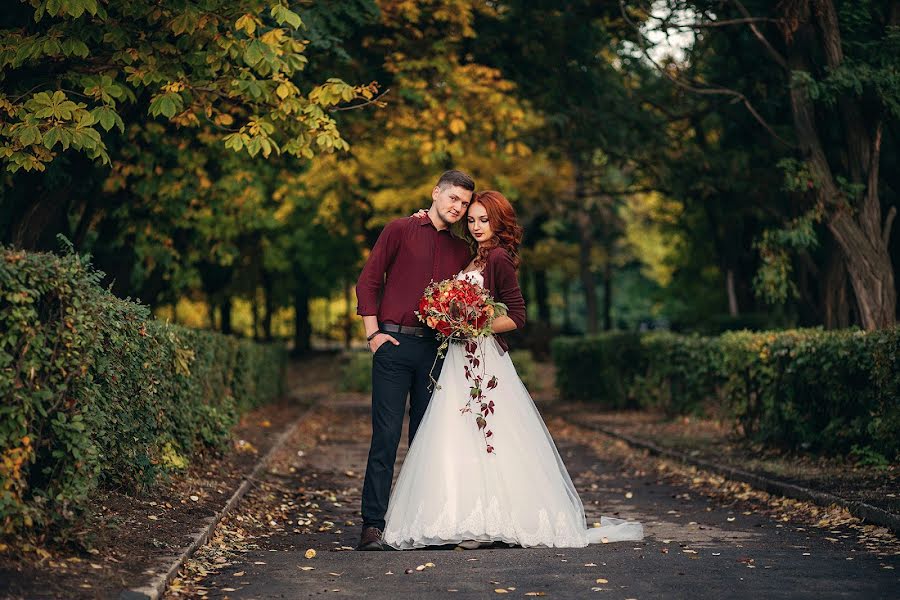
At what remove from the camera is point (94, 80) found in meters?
10.7

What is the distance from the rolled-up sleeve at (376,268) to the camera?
311 inches

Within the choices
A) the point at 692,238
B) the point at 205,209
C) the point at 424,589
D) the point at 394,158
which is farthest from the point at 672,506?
the point at 692,238

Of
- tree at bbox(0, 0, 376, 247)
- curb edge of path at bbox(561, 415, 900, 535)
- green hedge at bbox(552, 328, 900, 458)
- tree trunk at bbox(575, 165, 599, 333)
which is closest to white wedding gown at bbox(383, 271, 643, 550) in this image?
curb edge of path at bbox(561, 415, 900, 535)

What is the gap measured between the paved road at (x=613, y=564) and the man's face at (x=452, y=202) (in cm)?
224

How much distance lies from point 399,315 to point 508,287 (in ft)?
2.57

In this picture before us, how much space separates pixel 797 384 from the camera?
521 inches

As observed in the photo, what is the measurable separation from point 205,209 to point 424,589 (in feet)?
43.0

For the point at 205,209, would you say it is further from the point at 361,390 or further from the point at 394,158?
the point at 361,390

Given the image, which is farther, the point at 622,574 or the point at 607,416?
the point at 607,416

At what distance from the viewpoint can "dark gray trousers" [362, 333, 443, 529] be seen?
804 centimetres

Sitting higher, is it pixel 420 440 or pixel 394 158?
pixel 394 158

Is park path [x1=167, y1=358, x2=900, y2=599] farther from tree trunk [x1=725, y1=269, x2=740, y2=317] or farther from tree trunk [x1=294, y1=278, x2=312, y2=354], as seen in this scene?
tree trunk [x1=294, y1=278, x2=312, y2=354]

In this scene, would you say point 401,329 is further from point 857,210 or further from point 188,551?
point 857,210

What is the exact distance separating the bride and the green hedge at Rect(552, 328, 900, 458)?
13.2 feet
